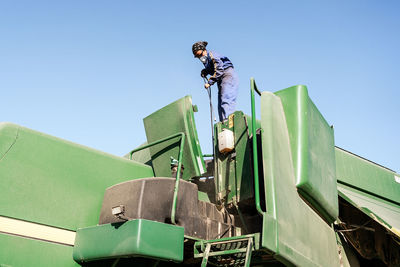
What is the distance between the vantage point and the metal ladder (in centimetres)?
350

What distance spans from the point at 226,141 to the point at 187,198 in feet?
2.71

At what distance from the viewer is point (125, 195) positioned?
382 centimetres

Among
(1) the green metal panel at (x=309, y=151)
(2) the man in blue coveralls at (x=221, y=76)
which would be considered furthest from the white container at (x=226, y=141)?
(1) the green metal panel at (x=309, y=151)

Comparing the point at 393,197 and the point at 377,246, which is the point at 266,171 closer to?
the point at 377,246

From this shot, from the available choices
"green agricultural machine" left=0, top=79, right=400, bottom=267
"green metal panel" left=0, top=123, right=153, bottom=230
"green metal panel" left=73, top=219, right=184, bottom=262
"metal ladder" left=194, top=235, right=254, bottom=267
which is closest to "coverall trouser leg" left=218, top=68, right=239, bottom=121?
"green agricultural machine" left=0, top=79, right=400, bottom=267

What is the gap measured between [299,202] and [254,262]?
760 mm

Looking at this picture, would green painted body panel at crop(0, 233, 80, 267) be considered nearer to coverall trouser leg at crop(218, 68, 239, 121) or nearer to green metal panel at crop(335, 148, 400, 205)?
coverall trouser leg at crop(218, 68, 239, 121)

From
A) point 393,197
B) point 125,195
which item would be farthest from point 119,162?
point 393,197

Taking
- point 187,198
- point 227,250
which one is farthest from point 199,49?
point 227,250

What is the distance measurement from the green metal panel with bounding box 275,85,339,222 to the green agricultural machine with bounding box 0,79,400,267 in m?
0.01

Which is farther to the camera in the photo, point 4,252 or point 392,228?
point 392,228

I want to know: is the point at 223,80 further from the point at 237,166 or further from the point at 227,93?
the point at 237,166

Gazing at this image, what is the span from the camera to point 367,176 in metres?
6.52

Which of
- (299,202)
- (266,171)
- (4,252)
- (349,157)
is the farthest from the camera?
(349,157)
